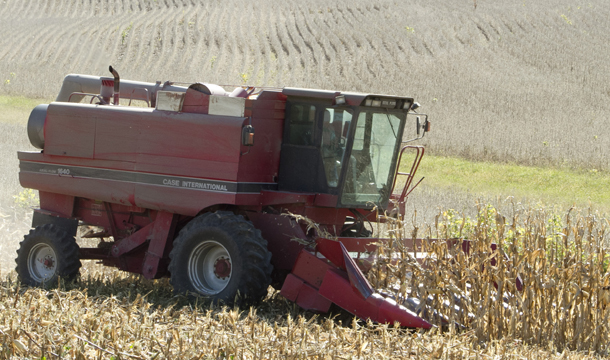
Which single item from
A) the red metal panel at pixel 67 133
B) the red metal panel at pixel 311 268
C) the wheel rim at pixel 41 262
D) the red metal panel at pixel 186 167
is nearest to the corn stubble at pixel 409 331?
the red metal panel at pixel 311 268

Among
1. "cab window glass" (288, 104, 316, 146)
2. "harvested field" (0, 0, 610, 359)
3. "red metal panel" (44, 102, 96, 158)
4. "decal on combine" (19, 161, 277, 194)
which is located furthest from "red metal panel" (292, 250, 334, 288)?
"red metal panel" (44, 102, 96, 158)

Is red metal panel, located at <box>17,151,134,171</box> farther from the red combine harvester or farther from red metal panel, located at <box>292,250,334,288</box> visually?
red metal panel, located at <box>292,250,334,288</box>

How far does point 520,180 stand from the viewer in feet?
54.6

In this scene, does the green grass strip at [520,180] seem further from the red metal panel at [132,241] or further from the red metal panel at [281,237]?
the red metal panel at [132,241]

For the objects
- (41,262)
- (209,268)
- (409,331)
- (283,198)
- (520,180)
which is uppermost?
(520,180)

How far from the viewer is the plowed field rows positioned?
21.4 m

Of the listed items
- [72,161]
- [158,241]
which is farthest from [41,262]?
[158,241]

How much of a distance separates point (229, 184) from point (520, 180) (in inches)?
459

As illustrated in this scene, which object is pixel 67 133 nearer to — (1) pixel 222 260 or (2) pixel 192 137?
(2) pixel 192 137

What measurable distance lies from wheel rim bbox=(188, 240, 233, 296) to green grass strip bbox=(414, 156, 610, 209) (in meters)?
9.13

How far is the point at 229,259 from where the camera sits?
258 inches

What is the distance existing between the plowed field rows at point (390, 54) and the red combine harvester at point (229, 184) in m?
Answer: 12.6

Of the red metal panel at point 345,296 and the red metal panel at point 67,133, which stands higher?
the red metal panel at point 67,133

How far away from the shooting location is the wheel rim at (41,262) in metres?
7.70
